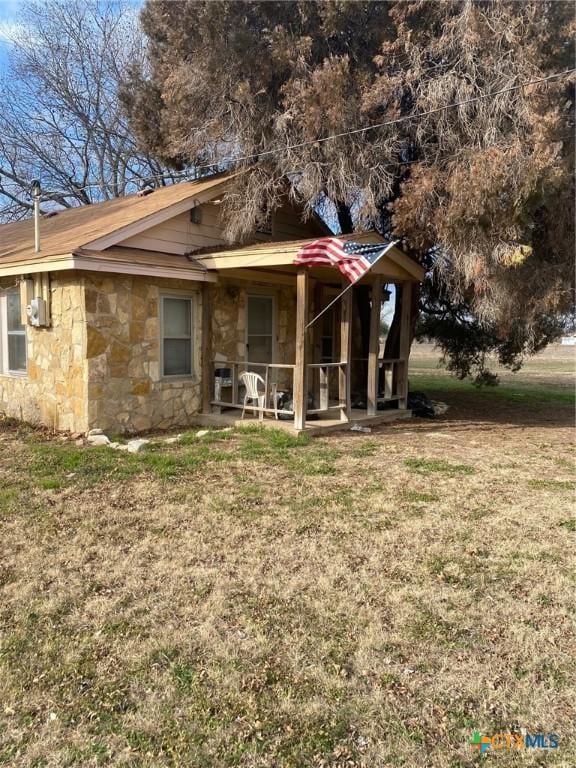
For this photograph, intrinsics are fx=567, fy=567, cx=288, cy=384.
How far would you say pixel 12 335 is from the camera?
909 centimetres

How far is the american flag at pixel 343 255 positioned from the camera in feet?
23.5

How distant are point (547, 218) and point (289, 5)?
17.3 ft

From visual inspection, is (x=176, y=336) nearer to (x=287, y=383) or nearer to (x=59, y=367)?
(x=59, y=367)

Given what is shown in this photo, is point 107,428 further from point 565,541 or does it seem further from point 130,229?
point 565,541

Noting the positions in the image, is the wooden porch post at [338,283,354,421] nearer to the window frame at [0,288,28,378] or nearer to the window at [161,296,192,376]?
the window at [161,296,192,376]

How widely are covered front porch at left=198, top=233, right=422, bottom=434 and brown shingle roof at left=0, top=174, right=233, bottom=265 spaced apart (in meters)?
1.44

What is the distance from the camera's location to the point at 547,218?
8.06 meters

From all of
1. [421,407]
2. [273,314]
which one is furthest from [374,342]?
[421,407]

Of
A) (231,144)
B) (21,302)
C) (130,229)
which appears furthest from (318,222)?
(21,302)

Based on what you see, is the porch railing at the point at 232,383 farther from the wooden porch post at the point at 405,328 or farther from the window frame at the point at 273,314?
the wooden porch post at the point at 405,328

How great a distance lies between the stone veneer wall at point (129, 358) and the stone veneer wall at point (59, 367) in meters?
0.17

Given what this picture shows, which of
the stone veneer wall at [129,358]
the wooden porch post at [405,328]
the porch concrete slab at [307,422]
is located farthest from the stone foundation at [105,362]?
the wooden porch post at [405,328]

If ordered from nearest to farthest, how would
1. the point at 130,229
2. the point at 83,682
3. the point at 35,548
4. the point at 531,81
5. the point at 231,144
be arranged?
the point at 83,682 → the point at 35,548 → the point at 531,81 → the point at 130,229 → the point at 231,144

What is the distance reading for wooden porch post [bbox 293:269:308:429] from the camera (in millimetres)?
7719
